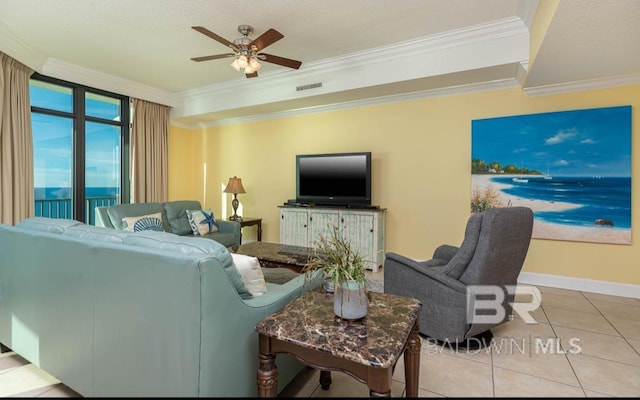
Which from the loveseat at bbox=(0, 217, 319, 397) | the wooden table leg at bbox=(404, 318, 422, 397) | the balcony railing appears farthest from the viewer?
the balcony railing

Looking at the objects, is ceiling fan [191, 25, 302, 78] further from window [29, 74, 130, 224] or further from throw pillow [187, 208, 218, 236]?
window [29, 74, 130, 224]

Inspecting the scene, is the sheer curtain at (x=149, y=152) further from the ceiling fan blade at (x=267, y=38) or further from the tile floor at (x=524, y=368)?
the tile floor at (x=524, y=368)

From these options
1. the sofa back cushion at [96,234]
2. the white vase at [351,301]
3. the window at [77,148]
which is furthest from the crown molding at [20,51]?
the white vase at [351,301]

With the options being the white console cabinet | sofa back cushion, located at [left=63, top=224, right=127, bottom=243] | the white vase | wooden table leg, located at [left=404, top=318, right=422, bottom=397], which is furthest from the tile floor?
the white console cabinet

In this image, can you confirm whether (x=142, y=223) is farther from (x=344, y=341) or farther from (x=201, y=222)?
(x=344, y=341)

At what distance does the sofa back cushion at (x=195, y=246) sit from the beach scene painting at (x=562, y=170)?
3365 millimetres

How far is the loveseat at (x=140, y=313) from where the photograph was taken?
1198 millimetres

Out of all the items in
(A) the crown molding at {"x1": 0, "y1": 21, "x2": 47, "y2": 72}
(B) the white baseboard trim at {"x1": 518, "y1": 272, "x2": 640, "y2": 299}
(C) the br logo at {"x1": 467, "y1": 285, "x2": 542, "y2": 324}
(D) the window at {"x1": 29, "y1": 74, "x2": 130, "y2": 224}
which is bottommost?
(B) the white baseboard trim at {"x1": 518, "y1": 272, "x2": 640, "y2": 299}

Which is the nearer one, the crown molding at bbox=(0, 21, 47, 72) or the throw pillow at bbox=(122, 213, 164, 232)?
the crown molding at bbox=(0, 21, 47, 72)

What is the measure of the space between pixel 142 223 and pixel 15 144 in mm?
1590

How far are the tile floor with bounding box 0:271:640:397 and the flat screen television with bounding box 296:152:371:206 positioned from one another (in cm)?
239

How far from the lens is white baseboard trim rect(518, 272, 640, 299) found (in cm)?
325

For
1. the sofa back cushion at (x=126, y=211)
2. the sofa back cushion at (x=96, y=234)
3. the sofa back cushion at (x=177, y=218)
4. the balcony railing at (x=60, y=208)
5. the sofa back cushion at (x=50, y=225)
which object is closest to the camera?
the sofa back cushion at (x=96, y=234)

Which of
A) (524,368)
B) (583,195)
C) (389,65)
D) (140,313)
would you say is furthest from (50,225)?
(583,195)
